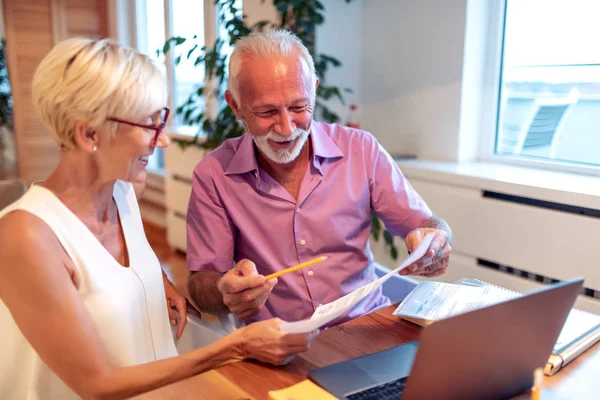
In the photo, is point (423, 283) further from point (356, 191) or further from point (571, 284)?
point (571, 284)

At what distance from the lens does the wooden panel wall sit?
4.92 metres

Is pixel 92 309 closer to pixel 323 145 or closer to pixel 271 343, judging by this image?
pixel 271 343

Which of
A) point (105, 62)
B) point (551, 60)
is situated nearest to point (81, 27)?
point (551, 60)

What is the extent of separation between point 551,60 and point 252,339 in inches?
77.0

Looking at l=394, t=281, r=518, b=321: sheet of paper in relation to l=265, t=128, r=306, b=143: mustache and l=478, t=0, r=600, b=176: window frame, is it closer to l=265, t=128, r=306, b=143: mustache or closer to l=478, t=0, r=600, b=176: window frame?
l=265, t=128, r=306, b=143: mustache

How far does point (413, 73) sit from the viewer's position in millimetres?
2723

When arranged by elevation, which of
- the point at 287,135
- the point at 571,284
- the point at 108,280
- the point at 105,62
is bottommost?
the point at 108,280

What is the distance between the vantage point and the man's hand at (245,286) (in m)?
1.18

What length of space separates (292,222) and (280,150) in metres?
0.21

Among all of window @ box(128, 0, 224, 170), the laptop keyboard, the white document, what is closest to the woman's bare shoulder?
the white document

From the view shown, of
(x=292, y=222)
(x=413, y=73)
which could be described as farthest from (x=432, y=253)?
(x=413, y=73)

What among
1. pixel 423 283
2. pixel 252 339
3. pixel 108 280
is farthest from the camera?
pixel 423 283

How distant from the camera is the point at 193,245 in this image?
63.6 inches

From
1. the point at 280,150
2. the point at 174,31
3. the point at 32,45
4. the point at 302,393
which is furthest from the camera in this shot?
the point at 32,45
